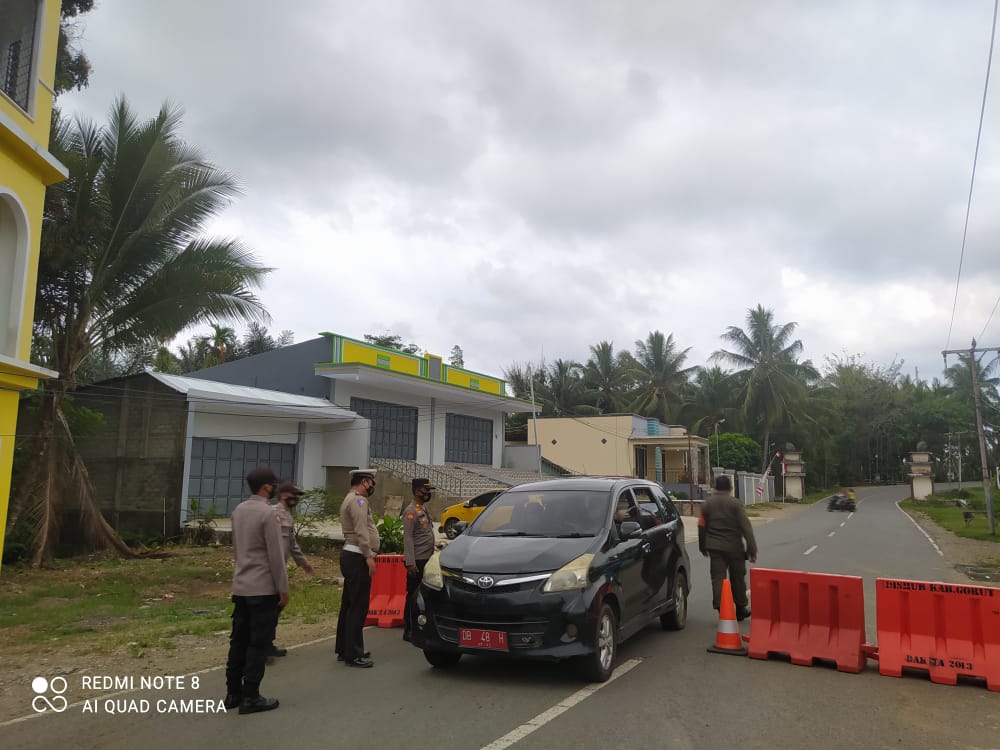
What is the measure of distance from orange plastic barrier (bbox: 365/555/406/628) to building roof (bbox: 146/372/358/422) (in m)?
12.4

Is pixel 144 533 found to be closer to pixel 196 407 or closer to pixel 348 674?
pixel 196 407

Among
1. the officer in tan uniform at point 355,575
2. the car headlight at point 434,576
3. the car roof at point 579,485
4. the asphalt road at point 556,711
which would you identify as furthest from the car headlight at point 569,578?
the officer in tan uniform at point 355,575

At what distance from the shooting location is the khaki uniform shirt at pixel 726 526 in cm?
812

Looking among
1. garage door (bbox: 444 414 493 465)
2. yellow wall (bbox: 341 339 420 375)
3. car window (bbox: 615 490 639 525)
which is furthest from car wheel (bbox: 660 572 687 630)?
garage door (bbox: 444 414 493 465)

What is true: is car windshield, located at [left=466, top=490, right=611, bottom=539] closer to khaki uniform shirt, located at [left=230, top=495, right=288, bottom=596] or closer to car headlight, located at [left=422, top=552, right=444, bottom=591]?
car headlight, located at [left=422, top=552, right=444, bottom=591]

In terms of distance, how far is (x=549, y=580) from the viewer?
583cm

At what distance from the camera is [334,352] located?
987 inches

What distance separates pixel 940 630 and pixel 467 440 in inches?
1071

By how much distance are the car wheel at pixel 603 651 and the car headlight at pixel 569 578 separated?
1.05ft

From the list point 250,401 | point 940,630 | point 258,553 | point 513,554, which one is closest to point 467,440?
point 250,401

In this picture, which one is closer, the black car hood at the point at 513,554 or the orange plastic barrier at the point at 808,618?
the black car hood at the point at 513,554

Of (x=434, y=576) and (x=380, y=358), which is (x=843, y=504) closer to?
(x=380, y=358)

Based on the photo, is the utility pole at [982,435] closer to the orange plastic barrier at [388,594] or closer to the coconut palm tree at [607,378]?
the orange plastic barrier at [388,594]

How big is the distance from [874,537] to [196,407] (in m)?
20.4
